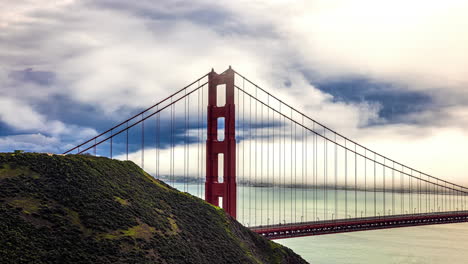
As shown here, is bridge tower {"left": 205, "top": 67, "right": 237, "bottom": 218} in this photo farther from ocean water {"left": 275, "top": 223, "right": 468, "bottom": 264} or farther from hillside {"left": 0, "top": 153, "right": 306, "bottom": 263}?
ocean water {"left": 275, "top": 223, "right": 468, "bottom": 264}

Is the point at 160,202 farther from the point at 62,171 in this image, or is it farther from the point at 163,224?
the point at 62,171

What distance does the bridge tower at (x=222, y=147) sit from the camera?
1802 inches

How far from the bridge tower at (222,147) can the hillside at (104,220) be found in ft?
6.80

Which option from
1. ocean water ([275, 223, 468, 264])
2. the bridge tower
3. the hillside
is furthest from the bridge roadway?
ocean water ([275, 223, 468, 264])

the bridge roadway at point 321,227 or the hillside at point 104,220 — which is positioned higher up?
the hillside at point 104,220

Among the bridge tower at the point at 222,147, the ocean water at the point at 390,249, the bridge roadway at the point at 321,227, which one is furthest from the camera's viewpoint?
the ocean water at the point at 390,249

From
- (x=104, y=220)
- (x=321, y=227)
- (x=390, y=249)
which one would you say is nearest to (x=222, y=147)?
(x=321, y=227)

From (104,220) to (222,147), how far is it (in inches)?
752

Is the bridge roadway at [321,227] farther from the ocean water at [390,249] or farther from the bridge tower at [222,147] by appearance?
the ocean water at [390,249]

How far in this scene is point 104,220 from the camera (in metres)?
30.0

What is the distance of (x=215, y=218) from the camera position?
141ft

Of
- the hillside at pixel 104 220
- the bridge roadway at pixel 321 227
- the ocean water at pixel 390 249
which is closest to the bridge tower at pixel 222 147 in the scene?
the hillside at pixel 104 220

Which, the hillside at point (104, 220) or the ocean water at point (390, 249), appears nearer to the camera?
the hillside at point (104, 220)

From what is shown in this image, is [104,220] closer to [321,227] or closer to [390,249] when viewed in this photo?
[321,227]
